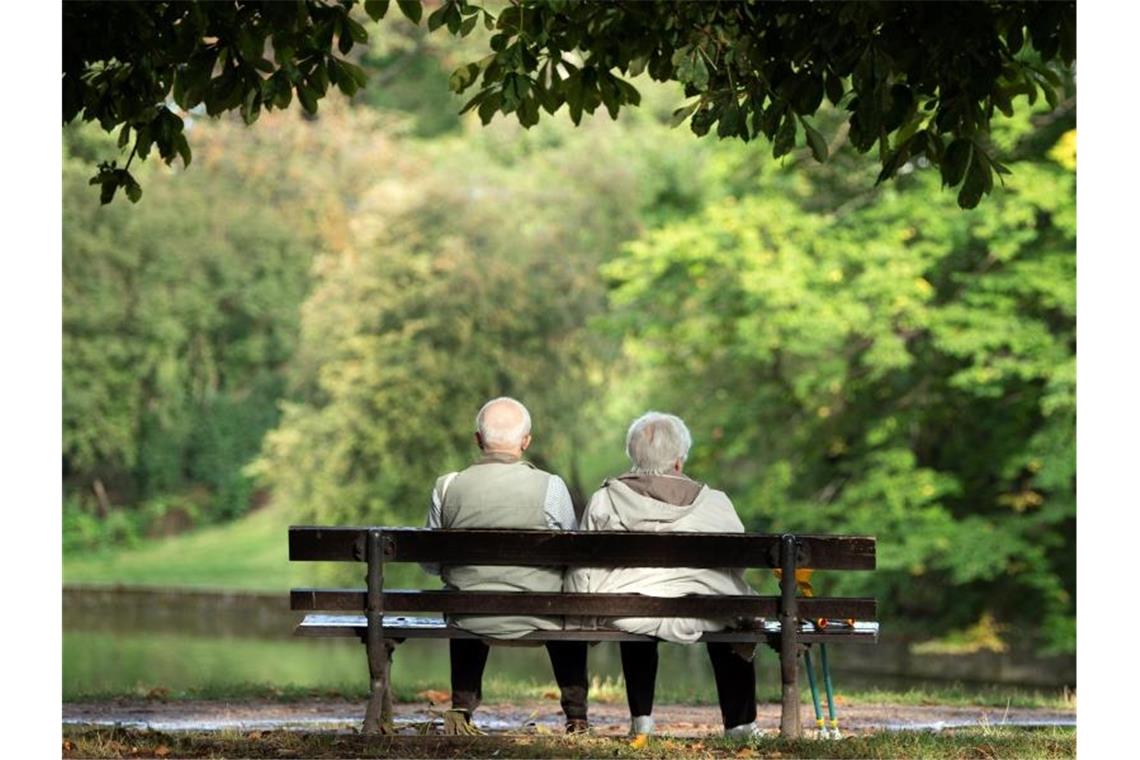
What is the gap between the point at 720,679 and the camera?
6.61 m

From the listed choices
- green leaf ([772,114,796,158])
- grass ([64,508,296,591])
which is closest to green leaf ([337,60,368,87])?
green leaf ([772,114,796,158])

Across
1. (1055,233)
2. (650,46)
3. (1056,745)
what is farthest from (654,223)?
(1056,745)

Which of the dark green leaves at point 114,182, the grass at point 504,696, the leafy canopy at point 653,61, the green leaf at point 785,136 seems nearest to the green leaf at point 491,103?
the leafy canopy at point 653,61

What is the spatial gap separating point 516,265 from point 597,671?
7.41 metres

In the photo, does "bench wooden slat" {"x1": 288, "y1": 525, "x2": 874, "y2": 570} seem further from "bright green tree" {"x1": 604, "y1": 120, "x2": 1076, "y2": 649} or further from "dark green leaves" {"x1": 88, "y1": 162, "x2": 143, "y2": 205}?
"bright green tree" {"x1": 604, "y1": 120, "x2": 1076, "y2": 649}

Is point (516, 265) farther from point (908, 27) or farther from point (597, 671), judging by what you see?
point (908, 27)

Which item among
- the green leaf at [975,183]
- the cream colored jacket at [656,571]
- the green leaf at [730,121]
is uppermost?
the green leaf at [730,121]

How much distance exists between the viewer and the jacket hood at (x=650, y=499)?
→ 21.5 ft

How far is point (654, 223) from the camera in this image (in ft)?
81.7

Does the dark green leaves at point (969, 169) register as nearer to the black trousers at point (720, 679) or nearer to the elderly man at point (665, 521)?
the elderly man at point (665, 521)

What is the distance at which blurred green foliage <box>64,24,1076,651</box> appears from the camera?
21141 mm

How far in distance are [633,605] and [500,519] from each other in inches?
23.3

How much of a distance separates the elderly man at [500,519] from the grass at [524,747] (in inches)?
12.0

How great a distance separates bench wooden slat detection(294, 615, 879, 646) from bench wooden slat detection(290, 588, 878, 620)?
0.07m
